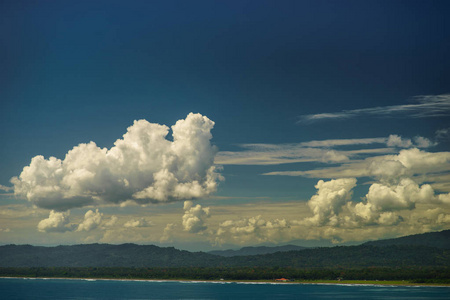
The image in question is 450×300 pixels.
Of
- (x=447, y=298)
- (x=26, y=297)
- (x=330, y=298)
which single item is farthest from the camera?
(x=26, y=297)

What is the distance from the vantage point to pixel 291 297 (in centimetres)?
18462

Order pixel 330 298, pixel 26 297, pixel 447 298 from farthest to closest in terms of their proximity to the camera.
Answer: pixel 26 297 → pixel 330 298 → pixel 447 298

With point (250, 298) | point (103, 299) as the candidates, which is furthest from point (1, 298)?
point (250, 298)

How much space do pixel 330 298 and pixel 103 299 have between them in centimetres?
8109

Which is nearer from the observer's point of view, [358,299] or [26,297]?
[358,299]

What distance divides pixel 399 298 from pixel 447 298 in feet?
50.3

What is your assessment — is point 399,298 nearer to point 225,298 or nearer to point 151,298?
point 225,298

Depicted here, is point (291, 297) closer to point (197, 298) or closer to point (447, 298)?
point (197, 298)

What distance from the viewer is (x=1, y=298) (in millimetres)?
187875

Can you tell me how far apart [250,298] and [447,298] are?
6630 centimetres

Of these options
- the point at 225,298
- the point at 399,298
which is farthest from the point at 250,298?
the point at 399,298

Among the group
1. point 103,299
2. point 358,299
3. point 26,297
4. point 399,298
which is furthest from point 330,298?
point 26,297

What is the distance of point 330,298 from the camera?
178125mm

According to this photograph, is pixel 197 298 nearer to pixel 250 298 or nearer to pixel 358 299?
pixel 250 298
